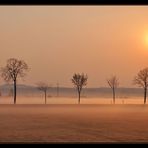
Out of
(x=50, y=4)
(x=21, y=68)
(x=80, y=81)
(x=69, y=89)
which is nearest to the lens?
(x=50, y=4)

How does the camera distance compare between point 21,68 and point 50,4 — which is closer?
point 50,4

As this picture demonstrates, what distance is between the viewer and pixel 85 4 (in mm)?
3088

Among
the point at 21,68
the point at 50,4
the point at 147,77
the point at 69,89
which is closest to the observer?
the point at 50,4

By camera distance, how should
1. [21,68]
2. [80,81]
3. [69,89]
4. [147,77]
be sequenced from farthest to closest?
[69,89]
[80,81]
[147,77]
[21,68]

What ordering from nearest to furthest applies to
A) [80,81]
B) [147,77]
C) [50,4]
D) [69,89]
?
1. [50,4]
2. [147,77]
3. [80,81]
4. [69,89]

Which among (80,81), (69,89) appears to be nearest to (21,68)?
(80,81)
